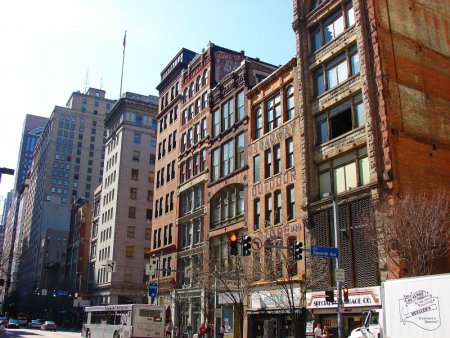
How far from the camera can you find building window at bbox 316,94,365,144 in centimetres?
3388

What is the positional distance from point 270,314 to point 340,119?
1555 cm

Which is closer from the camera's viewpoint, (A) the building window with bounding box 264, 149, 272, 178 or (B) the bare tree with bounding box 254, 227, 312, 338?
(B) the bare tree with bounding box 254, 227, 312, 338

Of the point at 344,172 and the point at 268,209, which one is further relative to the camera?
the point at 268,209

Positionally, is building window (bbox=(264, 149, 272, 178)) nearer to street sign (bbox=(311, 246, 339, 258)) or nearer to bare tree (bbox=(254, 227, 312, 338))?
bare tree (bbox=(254, 227, 312, 338))

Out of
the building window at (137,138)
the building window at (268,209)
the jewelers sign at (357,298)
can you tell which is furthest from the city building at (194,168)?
the building window at (137,138)

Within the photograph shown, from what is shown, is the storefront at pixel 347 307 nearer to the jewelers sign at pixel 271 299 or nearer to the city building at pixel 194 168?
the jewelers sign at pixel 271 299

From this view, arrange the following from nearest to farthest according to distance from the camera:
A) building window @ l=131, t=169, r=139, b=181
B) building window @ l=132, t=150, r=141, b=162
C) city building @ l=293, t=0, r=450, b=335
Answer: city building @ l=293, t=0, r=450, b=335
building window @ l=131, t=169, r=139, b=181
building window @ l=132, t=150, r=141, b=162

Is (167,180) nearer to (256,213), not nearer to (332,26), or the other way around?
(256,213)

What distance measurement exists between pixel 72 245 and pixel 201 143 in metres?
74.6

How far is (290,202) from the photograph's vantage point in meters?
39.1

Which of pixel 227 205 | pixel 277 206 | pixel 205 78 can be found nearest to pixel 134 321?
pixel 277 206

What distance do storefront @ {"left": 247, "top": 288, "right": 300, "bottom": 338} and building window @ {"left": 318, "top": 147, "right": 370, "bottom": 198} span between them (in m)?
7.69

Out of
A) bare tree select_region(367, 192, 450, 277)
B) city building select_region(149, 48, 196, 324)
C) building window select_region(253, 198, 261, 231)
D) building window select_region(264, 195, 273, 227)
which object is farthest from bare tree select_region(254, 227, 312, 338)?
city building select_region(149, 48, 196, 324)

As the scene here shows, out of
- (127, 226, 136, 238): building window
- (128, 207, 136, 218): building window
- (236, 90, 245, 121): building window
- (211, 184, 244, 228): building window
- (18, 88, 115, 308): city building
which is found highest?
(18, 88, 115, 308): city building
